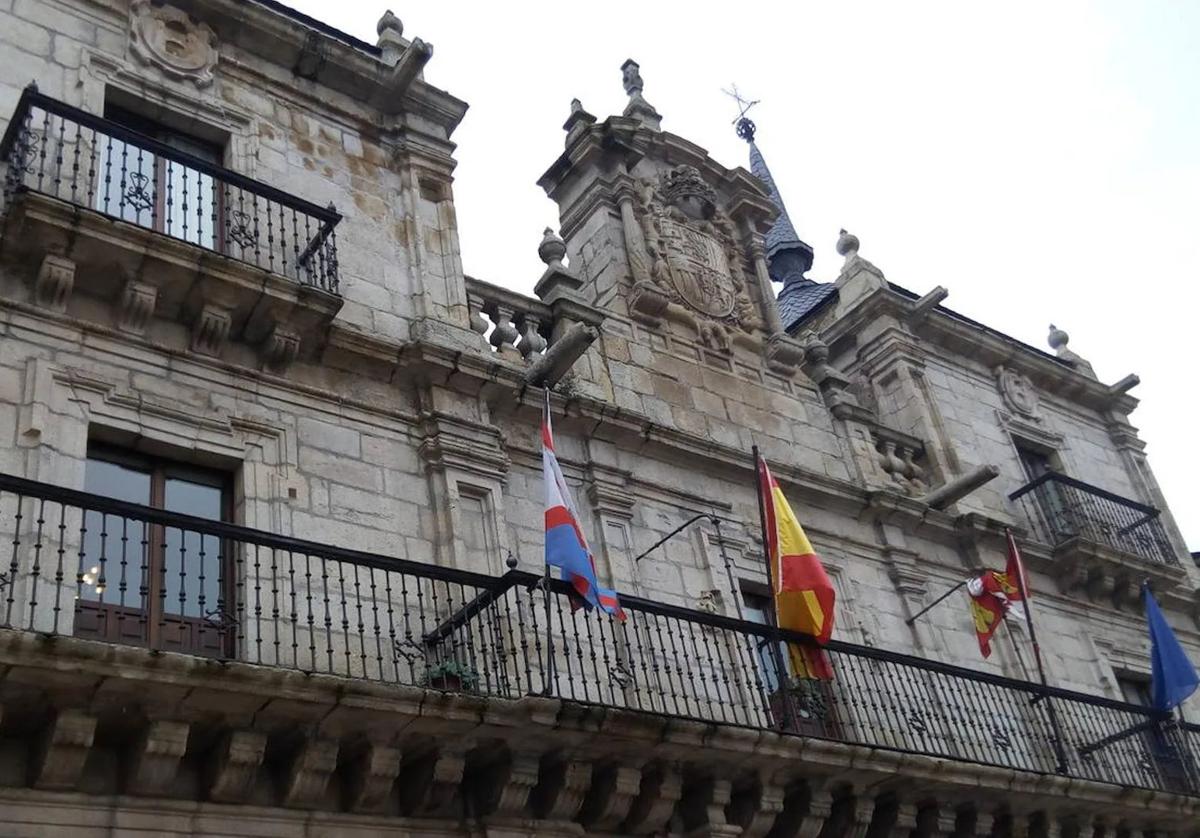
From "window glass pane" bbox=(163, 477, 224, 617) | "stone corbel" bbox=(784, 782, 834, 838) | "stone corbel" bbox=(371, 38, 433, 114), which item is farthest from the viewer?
"stone corbel" bbox=(371, 38, 433, 114)

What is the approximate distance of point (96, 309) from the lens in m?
9.11

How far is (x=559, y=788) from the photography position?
8586 mm

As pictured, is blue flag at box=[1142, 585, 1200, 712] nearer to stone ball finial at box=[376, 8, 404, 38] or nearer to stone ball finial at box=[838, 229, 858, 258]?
stone ball finial at box=[838, 229, 858, 258]

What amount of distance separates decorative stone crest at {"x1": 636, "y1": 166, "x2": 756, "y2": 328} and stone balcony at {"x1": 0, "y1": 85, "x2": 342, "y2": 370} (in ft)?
14.3

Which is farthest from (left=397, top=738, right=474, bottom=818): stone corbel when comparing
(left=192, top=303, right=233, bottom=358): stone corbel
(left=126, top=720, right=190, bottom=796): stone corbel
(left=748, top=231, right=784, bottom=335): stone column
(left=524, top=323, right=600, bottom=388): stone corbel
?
(left=748, top=231, right=784, bottom=335): stone column

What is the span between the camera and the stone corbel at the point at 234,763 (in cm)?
726

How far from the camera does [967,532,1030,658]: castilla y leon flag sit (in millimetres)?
12578

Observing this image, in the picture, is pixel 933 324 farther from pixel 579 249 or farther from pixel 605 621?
pixel 605 621

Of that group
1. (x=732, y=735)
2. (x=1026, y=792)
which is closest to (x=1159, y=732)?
(x=1026, y=792)

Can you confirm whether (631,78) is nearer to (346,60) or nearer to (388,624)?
(346,60)

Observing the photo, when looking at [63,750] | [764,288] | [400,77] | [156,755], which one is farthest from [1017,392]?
[63,750]

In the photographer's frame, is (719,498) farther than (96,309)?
Yes

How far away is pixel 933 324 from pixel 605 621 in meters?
8.54

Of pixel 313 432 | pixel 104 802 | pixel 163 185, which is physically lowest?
pixel 104 802
